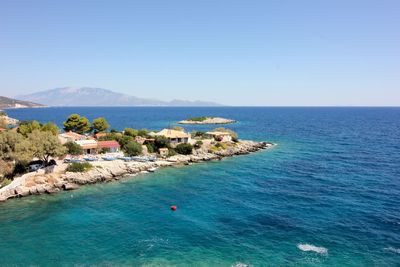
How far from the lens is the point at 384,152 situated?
86.1 metres

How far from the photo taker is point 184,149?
80.9 meters

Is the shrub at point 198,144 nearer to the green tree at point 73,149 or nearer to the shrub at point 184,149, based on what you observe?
the shrub at point 184,149

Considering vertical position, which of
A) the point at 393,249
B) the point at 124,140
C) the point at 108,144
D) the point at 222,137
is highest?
the point at 124,140

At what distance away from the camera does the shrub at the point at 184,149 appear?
80938mm

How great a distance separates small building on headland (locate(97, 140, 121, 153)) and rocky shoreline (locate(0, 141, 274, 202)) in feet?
30.7

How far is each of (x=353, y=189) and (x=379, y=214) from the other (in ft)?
37.6

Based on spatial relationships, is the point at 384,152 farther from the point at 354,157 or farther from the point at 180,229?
the point at 180,229

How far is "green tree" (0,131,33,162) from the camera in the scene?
56.2m

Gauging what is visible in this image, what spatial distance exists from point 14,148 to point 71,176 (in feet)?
43.2

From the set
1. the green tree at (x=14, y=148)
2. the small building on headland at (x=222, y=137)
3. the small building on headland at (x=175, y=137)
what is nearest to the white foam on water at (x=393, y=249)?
the green tree at (x=14, y=148)

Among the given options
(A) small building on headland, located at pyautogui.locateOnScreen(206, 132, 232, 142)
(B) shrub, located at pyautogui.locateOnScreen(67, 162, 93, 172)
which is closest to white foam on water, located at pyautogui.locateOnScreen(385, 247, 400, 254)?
(B) shrub, located at pyautogui.locateOnScreen(67, 162, 93, 172)

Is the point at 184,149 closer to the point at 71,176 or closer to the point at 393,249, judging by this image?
the point at 71,176

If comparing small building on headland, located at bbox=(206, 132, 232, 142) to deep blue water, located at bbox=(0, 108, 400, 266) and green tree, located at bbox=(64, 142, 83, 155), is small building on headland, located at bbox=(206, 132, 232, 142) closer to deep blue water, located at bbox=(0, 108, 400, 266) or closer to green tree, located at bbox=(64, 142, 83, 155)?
deep blue water, located at bbox=(0, 108, 400, 266)

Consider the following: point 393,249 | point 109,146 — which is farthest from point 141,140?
point 393,249
